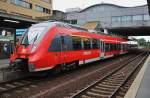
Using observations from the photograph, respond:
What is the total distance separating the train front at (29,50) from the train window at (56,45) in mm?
671

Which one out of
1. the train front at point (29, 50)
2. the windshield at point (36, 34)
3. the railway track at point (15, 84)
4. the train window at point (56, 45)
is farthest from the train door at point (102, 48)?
the railway track at point (15, 84)

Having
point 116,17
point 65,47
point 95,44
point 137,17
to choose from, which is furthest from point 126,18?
point 65,47

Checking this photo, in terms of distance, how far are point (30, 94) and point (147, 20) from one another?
44349 mm

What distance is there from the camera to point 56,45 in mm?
13750

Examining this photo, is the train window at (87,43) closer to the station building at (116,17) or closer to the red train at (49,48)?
the red train at (49,48)

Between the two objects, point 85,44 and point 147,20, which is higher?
point 147,20

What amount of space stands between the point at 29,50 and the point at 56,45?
171 cm

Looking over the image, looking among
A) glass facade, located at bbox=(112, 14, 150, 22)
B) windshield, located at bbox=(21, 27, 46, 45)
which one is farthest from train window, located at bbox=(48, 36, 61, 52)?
glass facade, located at bbox=(112, 14, 150, 22)

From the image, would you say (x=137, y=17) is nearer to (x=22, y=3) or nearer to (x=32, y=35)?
(x=22, y=3)

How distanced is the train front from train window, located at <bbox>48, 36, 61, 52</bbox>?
671 mm

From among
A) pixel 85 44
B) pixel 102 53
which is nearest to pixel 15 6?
pixel 102 53

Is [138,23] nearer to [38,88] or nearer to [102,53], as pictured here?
[102,53]

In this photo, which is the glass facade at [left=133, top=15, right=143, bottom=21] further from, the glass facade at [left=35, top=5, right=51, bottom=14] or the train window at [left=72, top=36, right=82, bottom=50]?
the train window at [left=72, top=36, right=82, bottom=50]

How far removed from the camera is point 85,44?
61.5 feet
